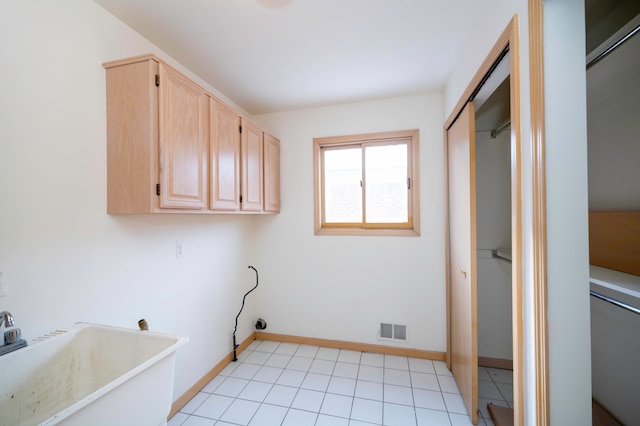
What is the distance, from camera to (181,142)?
1468 millimetres

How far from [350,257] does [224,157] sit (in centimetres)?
155

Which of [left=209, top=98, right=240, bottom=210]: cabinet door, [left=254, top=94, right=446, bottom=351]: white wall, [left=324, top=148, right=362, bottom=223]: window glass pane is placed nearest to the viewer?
[left=209, top=98, right=240, bottom=210]: cabinet door

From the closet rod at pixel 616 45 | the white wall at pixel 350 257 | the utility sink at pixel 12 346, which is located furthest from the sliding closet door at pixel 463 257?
the utility sink at pixel 12 346

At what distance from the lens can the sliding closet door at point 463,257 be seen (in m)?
1.65

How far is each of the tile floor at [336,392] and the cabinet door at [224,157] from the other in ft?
4.80

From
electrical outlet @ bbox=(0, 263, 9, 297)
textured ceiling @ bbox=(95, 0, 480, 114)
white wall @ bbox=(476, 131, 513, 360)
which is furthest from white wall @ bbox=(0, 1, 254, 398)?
white wall @ bbox=(476, 131, 513, 360)

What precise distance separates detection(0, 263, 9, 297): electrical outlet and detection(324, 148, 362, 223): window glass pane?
2228mm

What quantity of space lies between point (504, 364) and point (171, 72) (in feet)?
11.1

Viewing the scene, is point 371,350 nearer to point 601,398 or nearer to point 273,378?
point 273,378

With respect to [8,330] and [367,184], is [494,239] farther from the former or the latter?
[8,330]

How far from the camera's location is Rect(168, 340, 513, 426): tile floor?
5.58ft

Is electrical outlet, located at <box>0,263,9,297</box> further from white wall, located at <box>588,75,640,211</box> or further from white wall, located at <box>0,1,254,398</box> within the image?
white wall, located at <box>588,75,640,211</box>

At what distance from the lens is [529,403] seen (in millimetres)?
972

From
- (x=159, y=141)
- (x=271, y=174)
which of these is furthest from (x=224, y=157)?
(x=271, y=174)
